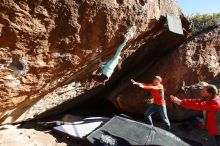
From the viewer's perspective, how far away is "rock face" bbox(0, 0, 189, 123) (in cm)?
432

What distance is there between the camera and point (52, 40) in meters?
4.77

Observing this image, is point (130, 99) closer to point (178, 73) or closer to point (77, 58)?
point (178, 73)

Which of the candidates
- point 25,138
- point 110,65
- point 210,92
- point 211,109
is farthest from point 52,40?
point 211,109

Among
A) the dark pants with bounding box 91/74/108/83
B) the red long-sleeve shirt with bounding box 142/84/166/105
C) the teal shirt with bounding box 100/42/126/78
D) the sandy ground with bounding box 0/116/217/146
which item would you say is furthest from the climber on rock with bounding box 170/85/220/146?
the dark pants with bounding box 91/74/108/83

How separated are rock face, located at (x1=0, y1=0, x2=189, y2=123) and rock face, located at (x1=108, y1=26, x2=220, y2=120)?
1653 millimetres

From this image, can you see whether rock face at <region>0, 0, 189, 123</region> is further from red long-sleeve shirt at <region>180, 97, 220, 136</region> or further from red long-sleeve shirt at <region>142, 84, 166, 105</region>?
red long-sleeve shirt at <region>180, 97, 220, 136</region>

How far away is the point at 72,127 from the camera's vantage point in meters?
6.42

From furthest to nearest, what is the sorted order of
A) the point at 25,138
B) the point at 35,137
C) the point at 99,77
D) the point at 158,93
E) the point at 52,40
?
the point at 99,77
the point at 158,93
the point at 35,137
the point at 25,138
the point at 52,40

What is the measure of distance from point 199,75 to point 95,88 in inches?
110

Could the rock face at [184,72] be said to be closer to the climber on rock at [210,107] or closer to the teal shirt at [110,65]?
the teal shirt at [110,65]

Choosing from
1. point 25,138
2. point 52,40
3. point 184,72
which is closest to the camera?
point 52,40

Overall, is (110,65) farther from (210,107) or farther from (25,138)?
(25,138)

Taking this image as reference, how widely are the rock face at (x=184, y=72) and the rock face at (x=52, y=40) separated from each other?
65.1 inches

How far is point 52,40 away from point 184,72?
415 centimetres
